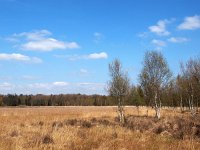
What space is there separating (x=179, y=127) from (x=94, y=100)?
137172 millimetres

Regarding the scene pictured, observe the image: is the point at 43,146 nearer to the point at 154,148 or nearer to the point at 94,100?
the point at 154,148

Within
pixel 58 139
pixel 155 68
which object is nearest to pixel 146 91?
pixel 155 68

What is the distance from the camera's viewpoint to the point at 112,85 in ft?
120

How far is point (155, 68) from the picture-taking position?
42.5 metres

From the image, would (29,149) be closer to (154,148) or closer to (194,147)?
(154,148)

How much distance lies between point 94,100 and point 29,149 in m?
145

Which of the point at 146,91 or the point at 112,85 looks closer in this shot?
the point at 112,85

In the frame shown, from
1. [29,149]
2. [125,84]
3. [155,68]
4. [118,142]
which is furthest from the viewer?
[155,68]

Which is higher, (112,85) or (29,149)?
(112,85)

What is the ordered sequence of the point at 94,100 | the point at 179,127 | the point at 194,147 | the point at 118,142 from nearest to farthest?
the point at 194,147 → the point at 118,142 → the point at 179,127 → the point at 94,100

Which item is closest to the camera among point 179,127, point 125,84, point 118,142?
point 118,142

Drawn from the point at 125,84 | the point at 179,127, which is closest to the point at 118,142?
the point at 179,127

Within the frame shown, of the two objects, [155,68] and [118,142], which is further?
[155,68]

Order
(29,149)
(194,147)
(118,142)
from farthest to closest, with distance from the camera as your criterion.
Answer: (118,142)
(194,147)
(29,149)
